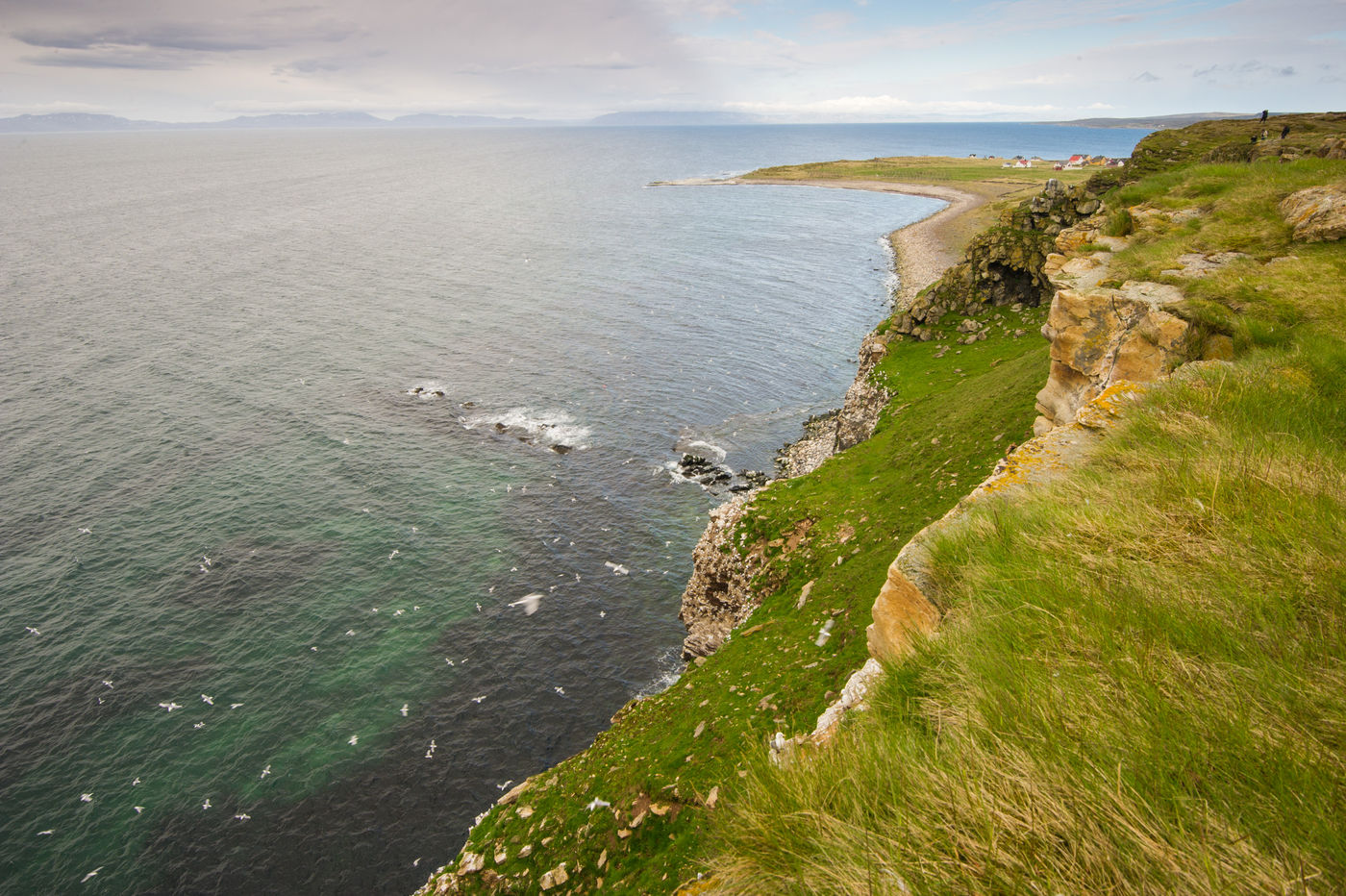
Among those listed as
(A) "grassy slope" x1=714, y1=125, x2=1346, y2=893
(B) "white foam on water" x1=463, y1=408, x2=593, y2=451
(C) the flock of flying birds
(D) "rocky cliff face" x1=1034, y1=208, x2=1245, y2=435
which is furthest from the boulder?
(B) "white foam on water" x1=463, y1=408, x2=593, y2=451

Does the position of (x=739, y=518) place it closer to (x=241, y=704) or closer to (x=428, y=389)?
(x=241, y=704)

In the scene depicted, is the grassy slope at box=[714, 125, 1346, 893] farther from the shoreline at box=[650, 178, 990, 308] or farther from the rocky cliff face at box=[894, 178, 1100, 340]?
the shoreline at box=[650, 178, 990, 308]

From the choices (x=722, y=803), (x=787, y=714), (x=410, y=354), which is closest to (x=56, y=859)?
(x=787, y=714)

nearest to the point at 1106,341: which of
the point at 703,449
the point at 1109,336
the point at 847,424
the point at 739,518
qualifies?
the point at 1109,336

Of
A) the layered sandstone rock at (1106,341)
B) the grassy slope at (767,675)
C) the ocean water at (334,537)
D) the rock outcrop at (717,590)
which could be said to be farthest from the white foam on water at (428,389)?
the layered sandstone rock at (1106,341)

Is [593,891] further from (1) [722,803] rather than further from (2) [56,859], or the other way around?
(2) [56,859]

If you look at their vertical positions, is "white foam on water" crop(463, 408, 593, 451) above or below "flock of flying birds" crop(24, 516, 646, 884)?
above

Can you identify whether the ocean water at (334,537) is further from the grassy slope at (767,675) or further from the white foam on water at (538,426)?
the grassy slope at (767,675)
